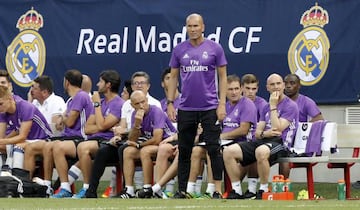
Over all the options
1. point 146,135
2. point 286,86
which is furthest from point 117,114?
point 286,86

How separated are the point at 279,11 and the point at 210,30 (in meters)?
1.08

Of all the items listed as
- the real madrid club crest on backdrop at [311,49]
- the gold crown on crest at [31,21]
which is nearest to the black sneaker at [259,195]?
the real madrid club crest on backdrop at [311,49]

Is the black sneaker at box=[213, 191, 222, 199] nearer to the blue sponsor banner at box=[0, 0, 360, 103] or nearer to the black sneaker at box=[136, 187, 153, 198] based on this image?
the black sneaker at box=[136, 187, 153, 198]

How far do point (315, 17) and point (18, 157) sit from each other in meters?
4.59

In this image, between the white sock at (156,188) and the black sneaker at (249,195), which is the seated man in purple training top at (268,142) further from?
the white sock at (156,188)

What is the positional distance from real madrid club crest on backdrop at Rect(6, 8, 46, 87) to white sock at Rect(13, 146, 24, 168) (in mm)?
4042

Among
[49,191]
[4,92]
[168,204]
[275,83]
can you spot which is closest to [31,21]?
[4,92]

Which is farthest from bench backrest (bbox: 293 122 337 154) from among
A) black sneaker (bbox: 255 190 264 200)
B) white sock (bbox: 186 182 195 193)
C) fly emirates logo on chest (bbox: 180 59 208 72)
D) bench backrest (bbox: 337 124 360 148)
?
fly emirates logo on chest (bbox: 180 59 208 72)

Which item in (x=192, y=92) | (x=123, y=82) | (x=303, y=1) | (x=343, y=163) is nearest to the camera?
(x=192, y=92)

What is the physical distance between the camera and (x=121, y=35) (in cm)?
1864

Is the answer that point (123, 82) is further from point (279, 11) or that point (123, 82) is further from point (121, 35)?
point (279, 11)

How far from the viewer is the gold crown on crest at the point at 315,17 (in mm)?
16984

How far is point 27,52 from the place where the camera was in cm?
1933

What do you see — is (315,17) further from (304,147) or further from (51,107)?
(51,107)
